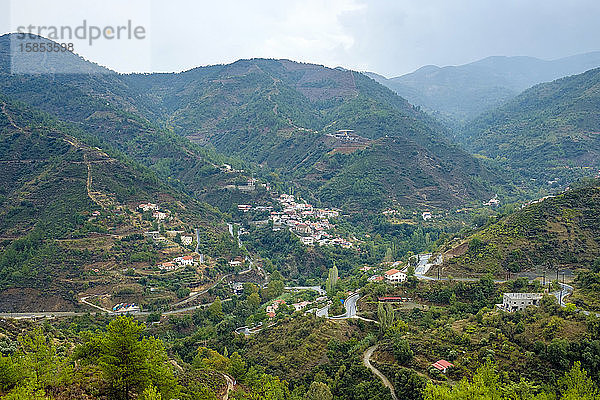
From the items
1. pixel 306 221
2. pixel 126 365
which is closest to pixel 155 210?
pixel 306 221

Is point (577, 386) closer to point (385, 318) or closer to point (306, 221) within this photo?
point (385, 318)

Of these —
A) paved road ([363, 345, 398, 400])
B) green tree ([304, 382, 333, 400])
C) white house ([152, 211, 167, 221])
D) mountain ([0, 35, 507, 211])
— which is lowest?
green tree ([304, 382, 333, 400])

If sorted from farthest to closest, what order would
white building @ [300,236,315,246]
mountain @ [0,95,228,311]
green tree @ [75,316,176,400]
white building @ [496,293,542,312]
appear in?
white building @ [300,236,315,246] < mountain @ [0,95,228,311] < white building @ [496,293,542,312] < green tree @ [75,316,176,400]

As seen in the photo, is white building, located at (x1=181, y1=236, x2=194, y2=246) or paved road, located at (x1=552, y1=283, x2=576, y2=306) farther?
white building, located at (x1=181, y1=236, x2=194, y2=246)

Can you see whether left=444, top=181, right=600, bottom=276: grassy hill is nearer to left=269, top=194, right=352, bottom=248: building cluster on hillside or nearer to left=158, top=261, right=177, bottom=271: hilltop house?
left=269, top=194, right=352, bottom=248: building cluster on hillside

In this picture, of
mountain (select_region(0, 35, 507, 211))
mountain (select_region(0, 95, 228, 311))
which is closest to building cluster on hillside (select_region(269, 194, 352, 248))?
mountain (select_region(0, 35, 507, 211))

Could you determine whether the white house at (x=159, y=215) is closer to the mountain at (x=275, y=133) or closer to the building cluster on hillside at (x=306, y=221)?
the building cluster on hillside at (x=306, y=221)

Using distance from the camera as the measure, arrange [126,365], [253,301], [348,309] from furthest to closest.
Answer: [253,301]
[348,309]
[126,365]

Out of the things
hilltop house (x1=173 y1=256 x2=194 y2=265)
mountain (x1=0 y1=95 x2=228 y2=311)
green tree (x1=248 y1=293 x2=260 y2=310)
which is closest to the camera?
mountain (x1=0 y1=95 x2=228 y2=311)
